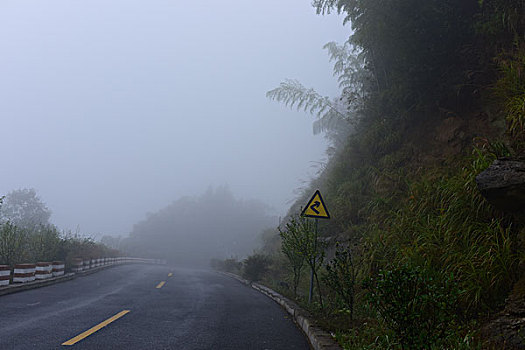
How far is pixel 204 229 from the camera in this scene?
2495 inches

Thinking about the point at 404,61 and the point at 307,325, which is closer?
the point at 307,325

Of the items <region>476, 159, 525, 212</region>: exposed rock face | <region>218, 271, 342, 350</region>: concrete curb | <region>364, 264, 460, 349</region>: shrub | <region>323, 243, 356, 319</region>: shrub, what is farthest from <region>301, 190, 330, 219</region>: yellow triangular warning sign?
<region>364, 264, 460, 349</region>: shrub

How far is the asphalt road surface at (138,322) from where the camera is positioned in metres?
4.47

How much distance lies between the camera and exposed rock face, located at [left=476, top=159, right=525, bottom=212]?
472 centimetres

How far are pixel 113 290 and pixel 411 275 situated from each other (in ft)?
29.2

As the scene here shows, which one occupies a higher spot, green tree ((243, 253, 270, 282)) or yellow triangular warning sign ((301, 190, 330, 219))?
yellow triangular warning sign ((301, 190, 330, 219))

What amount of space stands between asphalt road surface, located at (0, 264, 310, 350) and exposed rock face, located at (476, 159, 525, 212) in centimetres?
370

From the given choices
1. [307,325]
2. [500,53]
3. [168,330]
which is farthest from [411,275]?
[500,53]

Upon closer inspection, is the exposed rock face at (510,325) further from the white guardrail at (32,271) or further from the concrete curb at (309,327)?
the white guardrail at (32,271)

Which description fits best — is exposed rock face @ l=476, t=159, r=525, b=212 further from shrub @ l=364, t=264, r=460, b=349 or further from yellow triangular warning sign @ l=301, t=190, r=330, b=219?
yellow triangular warning sign @ l=301, t=190, r=330, b=219

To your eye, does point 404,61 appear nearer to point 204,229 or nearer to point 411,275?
point 411,275

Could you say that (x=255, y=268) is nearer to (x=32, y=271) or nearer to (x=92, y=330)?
(x=32, y=271)

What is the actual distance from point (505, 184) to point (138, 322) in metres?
6.27

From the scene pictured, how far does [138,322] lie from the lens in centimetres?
559
